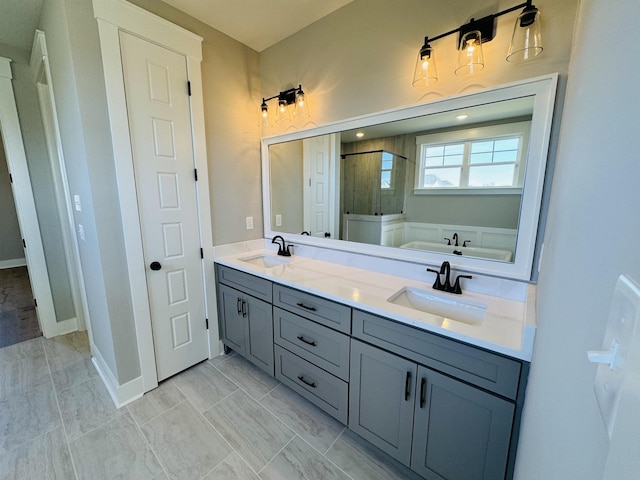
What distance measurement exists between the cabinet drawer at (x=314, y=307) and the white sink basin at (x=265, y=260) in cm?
56

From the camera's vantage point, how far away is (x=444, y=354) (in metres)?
1.10

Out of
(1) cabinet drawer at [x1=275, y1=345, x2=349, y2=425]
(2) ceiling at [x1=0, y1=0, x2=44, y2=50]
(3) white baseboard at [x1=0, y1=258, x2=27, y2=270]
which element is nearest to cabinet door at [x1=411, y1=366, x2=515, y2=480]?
(1) cabinet drawer at [x1=275, y1=345, x2=349, y2=425]

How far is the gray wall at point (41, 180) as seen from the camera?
2307 mm

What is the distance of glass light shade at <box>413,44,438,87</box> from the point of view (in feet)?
4.61

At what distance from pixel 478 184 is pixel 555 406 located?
1211 mm

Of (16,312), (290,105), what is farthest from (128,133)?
(16,312)

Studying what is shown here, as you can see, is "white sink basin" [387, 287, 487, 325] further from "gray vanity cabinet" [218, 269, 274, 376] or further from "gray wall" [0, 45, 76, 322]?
"gray wall" [0, 45, 76, 322]

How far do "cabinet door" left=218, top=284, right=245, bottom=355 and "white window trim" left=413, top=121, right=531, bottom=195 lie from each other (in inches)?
60.6

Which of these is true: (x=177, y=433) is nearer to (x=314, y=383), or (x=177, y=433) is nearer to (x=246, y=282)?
(x=314, y=383)

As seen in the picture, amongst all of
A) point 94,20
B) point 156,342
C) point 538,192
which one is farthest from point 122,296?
point 538,192

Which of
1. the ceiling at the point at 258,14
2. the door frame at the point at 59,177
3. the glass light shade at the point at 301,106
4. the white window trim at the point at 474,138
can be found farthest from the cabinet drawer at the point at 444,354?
the door frame at the point at 59,177

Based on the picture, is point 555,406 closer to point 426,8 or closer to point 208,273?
point 426,8

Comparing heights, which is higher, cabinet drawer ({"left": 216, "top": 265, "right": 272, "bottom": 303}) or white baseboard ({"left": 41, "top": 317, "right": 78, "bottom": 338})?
cabinet drawer ({"left": 216, "top": 265, "right": 272, "bottom": 303})

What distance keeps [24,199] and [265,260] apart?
2.21 meters
